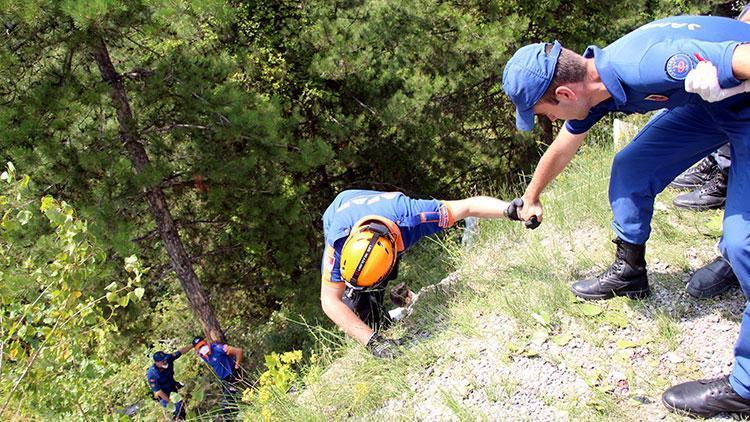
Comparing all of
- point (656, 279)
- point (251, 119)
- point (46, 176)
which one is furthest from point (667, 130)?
point (46, 176)

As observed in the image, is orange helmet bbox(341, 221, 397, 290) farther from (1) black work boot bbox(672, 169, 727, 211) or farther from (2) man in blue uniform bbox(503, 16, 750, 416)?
(1) black work boot bbox(672, 169, 727, 211)

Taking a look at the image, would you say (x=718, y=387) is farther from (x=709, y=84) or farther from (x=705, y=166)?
(x=705, y=166)

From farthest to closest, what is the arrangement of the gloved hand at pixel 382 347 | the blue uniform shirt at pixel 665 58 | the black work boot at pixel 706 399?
1. the gloved hand at pixel 382 347
2. the black work boot at pixel 706 399
3. the blue uniform shirt at pixel 665 58

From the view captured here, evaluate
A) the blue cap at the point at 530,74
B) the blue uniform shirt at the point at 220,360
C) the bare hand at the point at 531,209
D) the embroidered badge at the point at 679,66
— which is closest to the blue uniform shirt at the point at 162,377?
the blue uniform shirt at the point at 220,360

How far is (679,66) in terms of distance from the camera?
199cm

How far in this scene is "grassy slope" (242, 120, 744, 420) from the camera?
2.49m

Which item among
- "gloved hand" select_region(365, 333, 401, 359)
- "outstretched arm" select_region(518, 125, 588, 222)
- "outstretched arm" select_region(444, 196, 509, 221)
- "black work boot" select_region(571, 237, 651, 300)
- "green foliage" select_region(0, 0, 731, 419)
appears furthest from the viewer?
"green foliage" select_region(0, 0, 731, 419)

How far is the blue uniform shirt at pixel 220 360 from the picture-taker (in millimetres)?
6043

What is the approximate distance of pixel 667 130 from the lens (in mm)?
2543

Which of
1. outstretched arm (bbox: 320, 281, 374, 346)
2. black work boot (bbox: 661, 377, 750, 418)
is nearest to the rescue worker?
black work boot (bbox: 661, 377, 750, 418)

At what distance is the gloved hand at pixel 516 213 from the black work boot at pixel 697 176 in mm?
1415

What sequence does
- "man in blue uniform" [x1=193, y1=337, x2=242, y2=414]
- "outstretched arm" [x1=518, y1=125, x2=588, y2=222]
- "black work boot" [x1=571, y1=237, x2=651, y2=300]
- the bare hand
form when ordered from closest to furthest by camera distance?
"outstretched arm" [x1=518, y1=125, x2=588, y2=222]
"black work boot" [x1=571, y1=237, x2=651, y2=300]
the bare hand
"man in blue uniform" [x1=193, y1=337, x2=242, y2=414]

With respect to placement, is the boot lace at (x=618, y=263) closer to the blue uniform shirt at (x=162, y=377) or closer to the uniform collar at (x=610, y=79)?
the uniform collar at (x=610, y=79)

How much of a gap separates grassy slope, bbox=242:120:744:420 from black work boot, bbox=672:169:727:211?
74 millimetres
